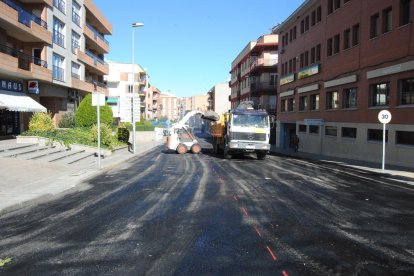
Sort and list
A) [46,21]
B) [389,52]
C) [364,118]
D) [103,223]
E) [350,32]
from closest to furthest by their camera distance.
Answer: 1. [103,223]
2. [389,52]
3. [364,118]
4. [350,32]
5. [46,21]

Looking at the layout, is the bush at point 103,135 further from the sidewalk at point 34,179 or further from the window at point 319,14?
the window at point 319,14

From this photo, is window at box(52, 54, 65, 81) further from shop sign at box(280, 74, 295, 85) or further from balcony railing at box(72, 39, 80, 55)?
shop sign at box(280, 74, 295, 85)

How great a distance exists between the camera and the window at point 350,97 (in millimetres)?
26266

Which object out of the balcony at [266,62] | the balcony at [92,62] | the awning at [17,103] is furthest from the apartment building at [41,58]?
the balcony at [266,62]

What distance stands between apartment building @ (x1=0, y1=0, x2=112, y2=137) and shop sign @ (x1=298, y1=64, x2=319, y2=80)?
22.2 meters

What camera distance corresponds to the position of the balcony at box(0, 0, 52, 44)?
23.2m

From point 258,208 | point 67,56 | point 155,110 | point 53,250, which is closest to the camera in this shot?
point 53,250

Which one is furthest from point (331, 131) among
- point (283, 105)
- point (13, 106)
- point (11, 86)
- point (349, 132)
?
point (11, 86)

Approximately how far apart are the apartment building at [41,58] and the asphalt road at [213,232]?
53.6 ft

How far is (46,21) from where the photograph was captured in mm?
30656

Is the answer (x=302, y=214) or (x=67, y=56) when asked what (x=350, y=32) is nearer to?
(x=302, y=214)

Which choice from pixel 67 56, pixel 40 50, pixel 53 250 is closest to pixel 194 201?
pixel 53 250

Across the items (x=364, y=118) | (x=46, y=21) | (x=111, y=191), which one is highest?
(x=46, y=21)

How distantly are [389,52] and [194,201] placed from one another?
56.0 feet
